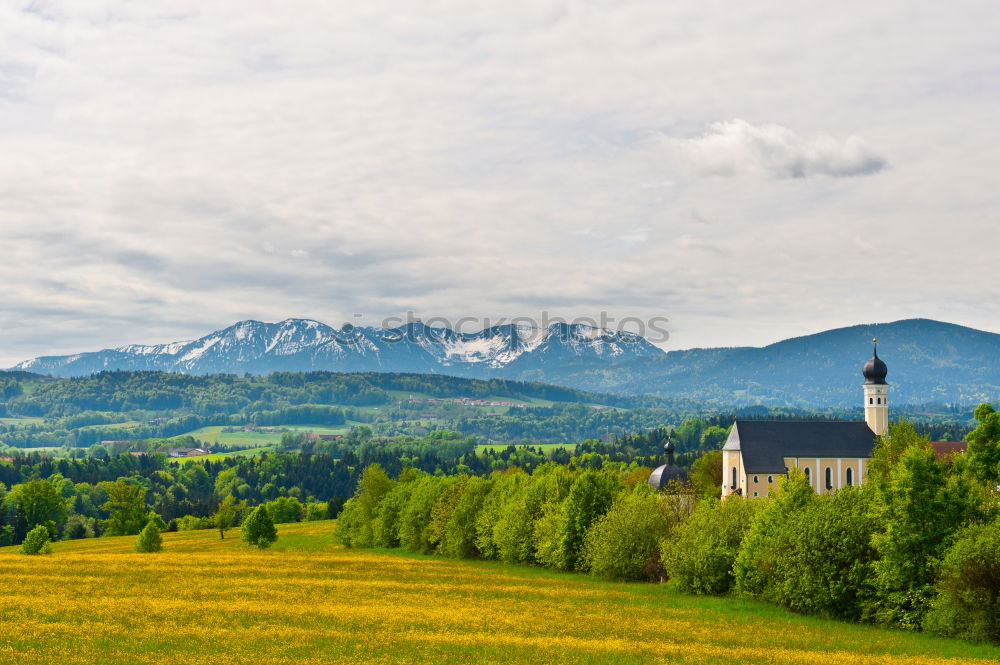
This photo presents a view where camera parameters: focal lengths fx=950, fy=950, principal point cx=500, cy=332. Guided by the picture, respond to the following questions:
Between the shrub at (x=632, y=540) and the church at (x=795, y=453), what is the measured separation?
223 feet

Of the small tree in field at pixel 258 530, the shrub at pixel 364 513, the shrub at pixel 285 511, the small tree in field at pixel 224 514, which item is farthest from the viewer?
the shrub at pixel 285 511

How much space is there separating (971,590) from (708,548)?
62.7 ft

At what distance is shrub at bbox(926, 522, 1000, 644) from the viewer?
45938 millimetres

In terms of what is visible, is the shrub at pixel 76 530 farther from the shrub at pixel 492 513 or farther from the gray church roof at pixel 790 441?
the gray church roof at pixel 790 441

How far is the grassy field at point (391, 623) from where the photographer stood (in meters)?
39.1

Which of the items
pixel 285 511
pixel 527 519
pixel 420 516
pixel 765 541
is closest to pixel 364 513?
pixel 420 516

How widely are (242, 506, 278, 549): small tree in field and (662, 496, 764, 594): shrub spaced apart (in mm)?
56882

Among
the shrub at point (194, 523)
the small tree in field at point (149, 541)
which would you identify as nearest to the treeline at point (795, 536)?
the small tree in field at point (149, 541)

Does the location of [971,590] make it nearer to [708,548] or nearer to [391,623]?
[708,548]

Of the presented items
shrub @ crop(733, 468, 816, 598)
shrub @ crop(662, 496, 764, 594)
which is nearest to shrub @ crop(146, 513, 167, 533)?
shrub @ crop(662, 496, 764, 594)

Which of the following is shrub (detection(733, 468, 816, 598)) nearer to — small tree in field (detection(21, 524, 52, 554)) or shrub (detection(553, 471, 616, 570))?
shrub (detection(553, 471, 616, 570))

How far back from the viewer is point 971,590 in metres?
46.3

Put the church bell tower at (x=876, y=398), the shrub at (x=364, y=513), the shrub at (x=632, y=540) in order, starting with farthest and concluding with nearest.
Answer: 1. the church bell tower at (x=876, y=398)
2. the shrub at (x=364, y=513)
3. the shrub at (x=632, y=540)

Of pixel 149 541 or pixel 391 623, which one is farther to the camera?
pixel 149 541
